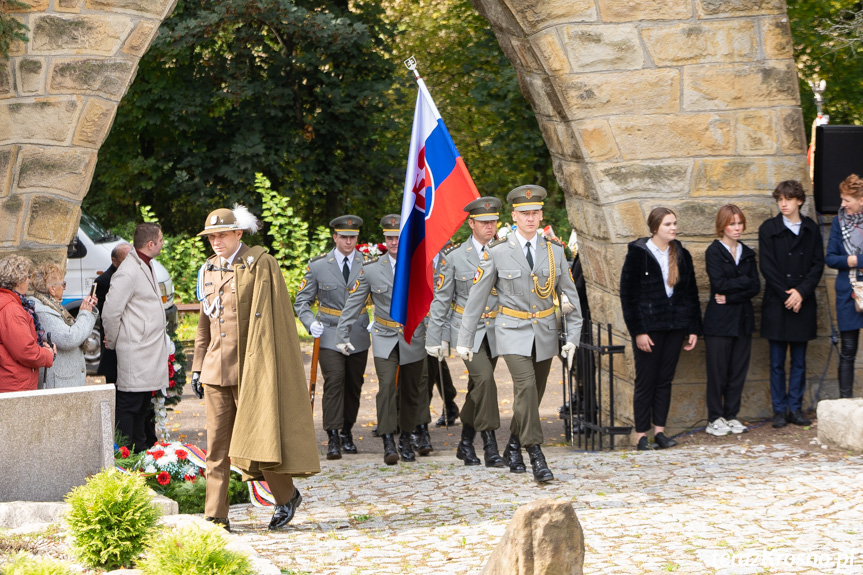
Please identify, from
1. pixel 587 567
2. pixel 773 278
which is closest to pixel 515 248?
pixel 773 278

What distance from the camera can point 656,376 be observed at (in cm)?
816

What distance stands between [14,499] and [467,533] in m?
2.36

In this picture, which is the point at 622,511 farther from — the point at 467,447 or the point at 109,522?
the point at 109,522

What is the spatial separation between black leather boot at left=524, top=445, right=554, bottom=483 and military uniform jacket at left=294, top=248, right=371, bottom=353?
2067 millimetres

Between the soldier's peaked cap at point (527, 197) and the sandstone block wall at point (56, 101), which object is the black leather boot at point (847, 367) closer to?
the soldier's peaked cap at point (527, 197)

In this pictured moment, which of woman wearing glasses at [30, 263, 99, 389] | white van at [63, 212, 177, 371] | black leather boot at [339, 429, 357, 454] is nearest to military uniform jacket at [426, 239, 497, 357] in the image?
black leather boot at [339, 429, 357, 454]

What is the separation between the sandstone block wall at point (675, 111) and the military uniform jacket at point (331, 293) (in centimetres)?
201

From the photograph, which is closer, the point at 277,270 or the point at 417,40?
the point at 277,270

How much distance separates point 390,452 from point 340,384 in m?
0.77

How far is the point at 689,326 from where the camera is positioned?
320 inches

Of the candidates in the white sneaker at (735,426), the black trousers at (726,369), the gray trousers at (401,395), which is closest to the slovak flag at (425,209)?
the gray trousers at (401,395)

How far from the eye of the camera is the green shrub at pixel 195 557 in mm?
3967

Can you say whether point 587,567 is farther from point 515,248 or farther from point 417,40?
point 417,40

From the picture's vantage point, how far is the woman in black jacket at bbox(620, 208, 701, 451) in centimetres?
802
